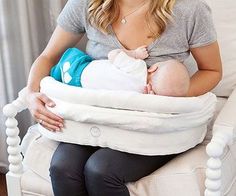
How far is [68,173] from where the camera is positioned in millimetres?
1387

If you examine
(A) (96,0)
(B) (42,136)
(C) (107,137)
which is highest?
(A) (96,0)

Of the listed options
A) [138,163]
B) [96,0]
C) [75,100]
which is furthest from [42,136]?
[96,0]

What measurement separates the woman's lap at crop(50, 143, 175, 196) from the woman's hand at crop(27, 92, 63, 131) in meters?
0.08

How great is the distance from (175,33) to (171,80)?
0.76 feet

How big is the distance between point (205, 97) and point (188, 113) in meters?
0.11

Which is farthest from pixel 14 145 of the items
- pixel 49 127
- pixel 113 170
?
pixel 113 170

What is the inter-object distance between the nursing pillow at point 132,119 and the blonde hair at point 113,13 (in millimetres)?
265

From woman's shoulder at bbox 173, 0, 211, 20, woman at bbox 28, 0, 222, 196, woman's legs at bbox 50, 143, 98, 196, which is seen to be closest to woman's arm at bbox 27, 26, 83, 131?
woman at bbox 28, 0, 222, 196

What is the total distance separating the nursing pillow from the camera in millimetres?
1331

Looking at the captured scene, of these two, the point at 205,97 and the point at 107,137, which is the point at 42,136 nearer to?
the point at 107,137

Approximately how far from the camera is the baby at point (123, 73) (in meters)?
1.35

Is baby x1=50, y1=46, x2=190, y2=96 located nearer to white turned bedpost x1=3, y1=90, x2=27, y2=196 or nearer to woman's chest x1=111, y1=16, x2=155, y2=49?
woman's chest x1=111, y1=16, x2=155, y2=49

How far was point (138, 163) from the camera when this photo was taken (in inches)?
54.9

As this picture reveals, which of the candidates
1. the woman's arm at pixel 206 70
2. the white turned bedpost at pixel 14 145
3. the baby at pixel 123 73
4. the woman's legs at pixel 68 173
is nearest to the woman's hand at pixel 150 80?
the baby at pixel 123 73
